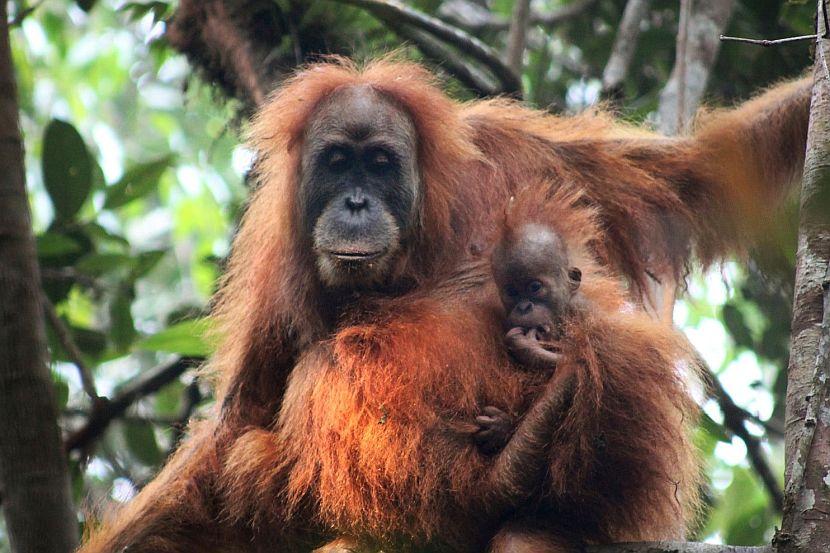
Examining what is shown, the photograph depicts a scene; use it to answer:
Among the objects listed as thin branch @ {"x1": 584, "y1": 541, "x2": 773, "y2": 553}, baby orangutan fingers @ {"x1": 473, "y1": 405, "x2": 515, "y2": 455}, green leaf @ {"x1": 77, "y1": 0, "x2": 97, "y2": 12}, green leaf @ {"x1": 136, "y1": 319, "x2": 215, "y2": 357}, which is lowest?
thin branch @ {"x1": 584, "y1": 541, "x2": 773, "y2": 553}

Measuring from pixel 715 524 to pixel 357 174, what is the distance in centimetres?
464

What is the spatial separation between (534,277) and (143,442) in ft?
8.82

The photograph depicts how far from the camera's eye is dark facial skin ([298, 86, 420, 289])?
3643mm

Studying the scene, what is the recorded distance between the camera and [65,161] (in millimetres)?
4969

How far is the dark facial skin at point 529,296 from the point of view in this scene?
333cm

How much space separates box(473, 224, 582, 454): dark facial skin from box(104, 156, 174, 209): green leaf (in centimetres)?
224

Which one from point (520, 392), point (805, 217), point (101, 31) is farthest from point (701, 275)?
point (101, 31)

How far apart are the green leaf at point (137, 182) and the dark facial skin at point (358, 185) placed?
1631 millimetres

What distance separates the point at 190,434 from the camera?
4461 mm

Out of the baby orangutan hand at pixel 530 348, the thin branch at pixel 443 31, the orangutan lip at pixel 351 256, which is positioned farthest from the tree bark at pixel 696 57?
the orangutan lip at pixel 351 256

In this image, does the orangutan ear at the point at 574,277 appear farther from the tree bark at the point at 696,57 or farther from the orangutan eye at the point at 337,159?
the tree bark at the point at 696,57

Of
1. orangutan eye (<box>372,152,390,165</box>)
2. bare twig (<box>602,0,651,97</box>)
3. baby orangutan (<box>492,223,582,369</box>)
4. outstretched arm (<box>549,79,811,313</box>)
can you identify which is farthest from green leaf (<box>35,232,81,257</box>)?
bare twig (<box>602,0,651,97</box>)

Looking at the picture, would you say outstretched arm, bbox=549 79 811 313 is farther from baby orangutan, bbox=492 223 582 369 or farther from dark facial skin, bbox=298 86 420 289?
dark facial skin, bbox=298 86 420 289

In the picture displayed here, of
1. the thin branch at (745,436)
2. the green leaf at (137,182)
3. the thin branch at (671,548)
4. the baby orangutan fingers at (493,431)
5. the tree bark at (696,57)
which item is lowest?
the thin branch at (745,436)
